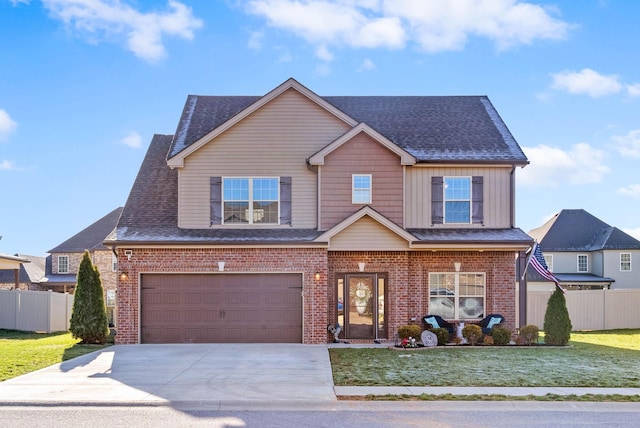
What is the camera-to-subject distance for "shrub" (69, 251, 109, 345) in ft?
62.0

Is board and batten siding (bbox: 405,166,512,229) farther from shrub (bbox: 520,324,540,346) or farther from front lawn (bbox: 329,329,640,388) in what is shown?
front lawn (bbox: 329,329,640,388)

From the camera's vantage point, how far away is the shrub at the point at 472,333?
18406 mm

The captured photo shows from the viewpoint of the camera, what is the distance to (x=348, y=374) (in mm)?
13031

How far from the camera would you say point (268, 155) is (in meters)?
20.0

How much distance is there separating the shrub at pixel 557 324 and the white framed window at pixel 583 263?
2840cm

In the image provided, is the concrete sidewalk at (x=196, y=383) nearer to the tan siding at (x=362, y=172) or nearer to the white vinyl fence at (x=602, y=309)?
the tan siding at (x=362, y=172)

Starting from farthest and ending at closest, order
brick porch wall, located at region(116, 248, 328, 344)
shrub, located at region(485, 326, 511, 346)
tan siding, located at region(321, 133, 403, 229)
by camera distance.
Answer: tan siding, located at region(321, 133, 403, 229)
brick porch wall, located at region(116, 248, 328, 344)
shrub, located at region(485, 326, 511, 346)

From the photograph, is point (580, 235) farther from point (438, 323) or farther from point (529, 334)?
point (438, 323)

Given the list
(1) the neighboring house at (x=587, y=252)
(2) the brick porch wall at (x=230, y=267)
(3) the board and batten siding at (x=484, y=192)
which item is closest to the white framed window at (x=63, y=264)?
(2) the brick porch wall at (x=230, y=267)

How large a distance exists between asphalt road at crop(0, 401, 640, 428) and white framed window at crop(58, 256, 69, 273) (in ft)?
135

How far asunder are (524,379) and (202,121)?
1459cm

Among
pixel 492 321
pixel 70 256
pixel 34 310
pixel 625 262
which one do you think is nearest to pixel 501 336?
pixel 492 321

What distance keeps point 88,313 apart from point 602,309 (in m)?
22.2

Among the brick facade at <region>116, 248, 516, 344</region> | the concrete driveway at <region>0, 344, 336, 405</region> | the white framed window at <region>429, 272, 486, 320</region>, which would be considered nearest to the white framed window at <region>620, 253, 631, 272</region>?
the brick facade at <region>116, 248, 516, 344</region>
